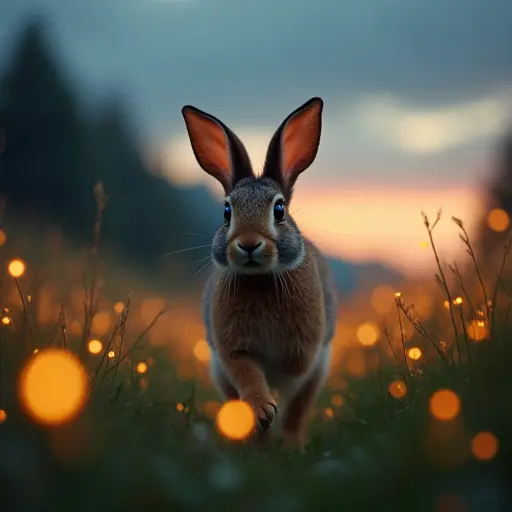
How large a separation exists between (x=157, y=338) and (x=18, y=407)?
8.77 m

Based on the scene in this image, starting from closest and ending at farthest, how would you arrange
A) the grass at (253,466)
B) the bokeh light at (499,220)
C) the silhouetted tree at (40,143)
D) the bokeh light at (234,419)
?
the grass at (253,466), the bokeh light at (234,419), the bokeh light at (499,220), the silhouetted tree at (40,143)

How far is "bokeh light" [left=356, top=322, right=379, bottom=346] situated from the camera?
350 inches

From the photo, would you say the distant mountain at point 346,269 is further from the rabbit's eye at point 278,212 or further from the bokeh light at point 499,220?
the bokeh light at point 499,220

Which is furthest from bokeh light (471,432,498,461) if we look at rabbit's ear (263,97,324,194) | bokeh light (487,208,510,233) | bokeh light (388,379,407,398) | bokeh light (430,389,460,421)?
rabbit's ear (263,97,324,194)

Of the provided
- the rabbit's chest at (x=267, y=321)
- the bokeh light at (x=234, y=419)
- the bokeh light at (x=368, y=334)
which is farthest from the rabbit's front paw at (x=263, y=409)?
the bokeh light at (x=368, y=334)

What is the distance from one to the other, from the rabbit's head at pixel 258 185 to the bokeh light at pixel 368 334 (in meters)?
2.84

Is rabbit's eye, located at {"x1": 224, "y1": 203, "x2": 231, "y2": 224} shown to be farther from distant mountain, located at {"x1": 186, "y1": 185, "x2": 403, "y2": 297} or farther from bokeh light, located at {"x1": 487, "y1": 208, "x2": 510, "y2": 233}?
bokeh light, located at {"x1": 487, "y1": 208, "x2": 510, "y2": 233}

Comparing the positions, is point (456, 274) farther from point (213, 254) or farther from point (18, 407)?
point (18, 407)

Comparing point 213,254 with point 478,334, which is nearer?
point 478,334

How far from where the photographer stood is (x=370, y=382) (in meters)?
7.51

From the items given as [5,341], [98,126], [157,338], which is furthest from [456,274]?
[98,126]

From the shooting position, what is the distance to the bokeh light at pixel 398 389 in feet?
16.5

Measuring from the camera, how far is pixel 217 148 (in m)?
6.73

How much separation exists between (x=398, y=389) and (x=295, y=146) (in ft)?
8.18
